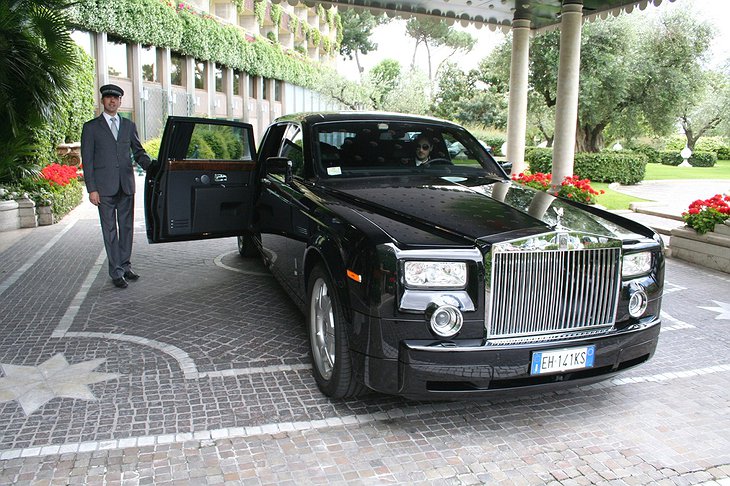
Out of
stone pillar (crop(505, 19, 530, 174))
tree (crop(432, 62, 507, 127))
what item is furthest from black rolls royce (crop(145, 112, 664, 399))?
tree (crop(432, 62, 507, 127))

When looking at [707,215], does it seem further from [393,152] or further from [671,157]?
[671,157]

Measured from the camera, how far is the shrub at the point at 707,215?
848 cm

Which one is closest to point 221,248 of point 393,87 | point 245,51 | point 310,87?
point 245,51

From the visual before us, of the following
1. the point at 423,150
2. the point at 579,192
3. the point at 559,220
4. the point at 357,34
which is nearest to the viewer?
the point at 559,220

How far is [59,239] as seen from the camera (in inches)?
373

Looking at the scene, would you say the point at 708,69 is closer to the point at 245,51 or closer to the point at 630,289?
the point at 630,289

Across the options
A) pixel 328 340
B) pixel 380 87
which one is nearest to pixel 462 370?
pixel 328 340

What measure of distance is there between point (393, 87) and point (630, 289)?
42.2 metres

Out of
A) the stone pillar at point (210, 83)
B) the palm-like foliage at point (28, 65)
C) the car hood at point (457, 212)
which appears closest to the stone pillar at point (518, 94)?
the palm-like foliage at point (28, 65)

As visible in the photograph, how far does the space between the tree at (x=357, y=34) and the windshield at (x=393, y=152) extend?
6709 cm

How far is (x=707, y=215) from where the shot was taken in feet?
28.0

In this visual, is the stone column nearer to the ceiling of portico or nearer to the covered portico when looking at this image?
the ceiling of portico

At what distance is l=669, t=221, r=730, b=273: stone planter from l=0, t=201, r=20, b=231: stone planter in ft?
34.1

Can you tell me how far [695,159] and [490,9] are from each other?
2860 cm
